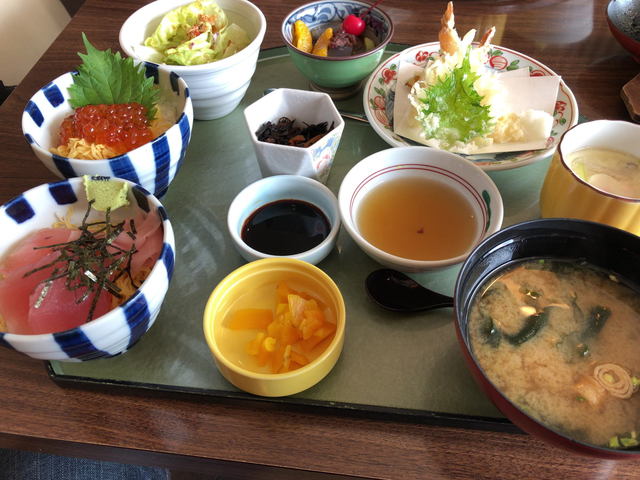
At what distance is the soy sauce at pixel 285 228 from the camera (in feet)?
4.00

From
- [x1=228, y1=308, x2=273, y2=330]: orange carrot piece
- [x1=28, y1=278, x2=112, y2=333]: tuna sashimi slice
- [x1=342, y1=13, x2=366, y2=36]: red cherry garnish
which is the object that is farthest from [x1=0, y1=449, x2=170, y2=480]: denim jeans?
[x1=342, y1=13, x2=366, y2=36]: red cherry garnish

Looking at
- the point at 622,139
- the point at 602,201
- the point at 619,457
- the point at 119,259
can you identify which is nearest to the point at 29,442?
the point at 119,259

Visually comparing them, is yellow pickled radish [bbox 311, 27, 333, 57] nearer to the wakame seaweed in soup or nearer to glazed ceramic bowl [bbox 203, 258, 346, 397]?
glazed ceramic bowl [bbox 203, 258, 346, 397]

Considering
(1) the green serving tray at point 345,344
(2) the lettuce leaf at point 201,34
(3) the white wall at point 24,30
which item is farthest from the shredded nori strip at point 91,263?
(3) the white wall at point 24,30

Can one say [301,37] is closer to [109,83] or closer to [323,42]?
[323,42]

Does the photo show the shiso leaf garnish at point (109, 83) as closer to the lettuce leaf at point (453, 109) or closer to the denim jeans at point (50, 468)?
the lettuce leaf at point (453, 109)

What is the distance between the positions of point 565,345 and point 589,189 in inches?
14.3

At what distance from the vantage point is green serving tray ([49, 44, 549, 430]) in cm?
99

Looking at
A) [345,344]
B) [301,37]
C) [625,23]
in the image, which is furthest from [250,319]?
[625,23]

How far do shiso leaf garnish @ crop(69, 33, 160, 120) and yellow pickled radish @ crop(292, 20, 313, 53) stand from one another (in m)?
0.49

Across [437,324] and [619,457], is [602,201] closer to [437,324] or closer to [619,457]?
[437,324]

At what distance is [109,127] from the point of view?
1279mm

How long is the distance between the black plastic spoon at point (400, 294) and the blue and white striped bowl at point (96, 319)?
1.52 feet

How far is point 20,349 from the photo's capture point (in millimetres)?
886
